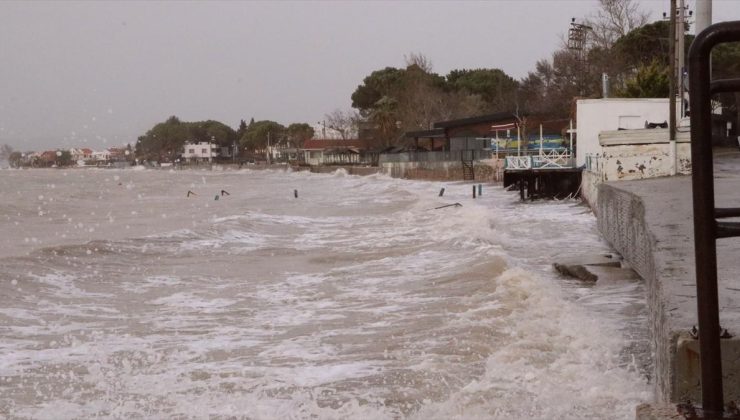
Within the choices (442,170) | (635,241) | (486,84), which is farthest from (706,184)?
(486,84)

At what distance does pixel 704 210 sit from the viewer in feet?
8.27

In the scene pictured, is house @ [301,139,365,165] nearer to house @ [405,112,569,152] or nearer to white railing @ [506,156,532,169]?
house @ [405,112,569,152]

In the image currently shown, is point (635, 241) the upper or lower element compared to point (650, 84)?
lower

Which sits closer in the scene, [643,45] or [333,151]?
[643,45]

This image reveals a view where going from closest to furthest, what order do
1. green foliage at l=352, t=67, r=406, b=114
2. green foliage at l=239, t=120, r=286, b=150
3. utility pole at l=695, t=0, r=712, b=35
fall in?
1. utility pole at l=695, t=0, r=712, b=35
2. green foliage at l=352, t=67, r=406, b=114
3. green foliage at l=239, t=120, r=286, b=150

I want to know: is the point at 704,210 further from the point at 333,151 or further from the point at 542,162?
the point at 333,151

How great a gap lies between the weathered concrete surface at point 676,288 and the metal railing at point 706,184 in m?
0.65

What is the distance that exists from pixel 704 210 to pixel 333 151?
396 ft

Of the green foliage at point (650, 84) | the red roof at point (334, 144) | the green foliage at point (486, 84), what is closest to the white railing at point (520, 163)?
the green foliage at point (650, 84)

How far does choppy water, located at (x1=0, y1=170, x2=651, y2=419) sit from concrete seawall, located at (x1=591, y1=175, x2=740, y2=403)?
855mm

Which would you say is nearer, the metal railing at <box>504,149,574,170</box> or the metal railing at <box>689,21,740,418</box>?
the metal railing at <box>689,21,740,418</box>

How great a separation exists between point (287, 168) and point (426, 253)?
122m

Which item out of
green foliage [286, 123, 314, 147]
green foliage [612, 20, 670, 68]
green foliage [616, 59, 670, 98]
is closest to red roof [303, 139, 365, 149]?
green foliage [286, 123, 314, 147]

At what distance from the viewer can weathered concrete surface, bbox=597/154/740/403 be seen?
10.9 ft
